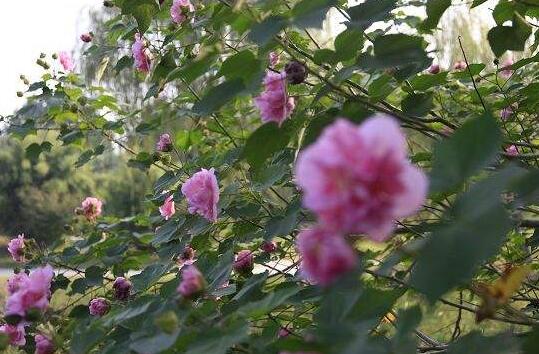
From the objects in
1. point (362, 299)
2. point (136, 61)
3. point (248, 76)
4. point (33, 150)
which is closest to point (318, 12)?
point (248, 76)

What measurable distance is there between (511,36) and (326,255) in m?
0.85

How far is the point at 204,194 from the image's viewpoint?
1220 millimetres

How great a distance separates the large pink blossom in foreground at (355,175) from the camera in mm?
452

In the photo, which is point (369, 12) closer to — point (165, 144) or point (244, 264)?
point (244, 264)

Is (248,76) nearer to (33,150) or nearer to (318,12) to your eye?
(318,12)

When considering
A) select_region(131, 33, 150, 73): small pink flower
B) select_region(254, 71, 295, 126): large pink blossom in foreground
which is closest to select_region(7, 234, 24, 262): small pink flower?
select_region(131, 33, 150, 73): small pink flower

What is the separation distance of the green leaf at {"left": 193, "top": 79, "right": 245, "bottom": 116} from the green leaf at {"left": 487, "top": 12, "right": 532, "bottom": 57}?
552 mm

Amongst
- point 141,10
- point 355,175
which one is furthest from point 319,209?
point 141,10

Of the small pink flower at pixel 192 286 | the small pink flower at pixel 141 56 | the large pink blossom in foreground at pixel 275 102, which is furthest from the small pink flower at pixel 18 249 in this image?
the small pink flower at pixel 192 286

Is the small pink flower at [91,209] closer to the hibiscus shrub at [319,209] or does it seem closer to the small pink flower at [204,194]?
the hibiscus shrub at [319,209]

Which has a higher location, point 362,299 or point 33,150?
point 33,150

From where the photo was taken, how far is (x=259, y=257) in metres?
1.43

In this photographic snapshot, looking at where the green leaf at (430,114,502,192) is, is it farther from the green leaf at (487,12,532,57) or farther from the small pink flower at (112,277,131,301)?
the small pink flower at (112,277,131,301)

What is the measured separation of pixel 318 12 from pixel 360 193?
41 centimetres
